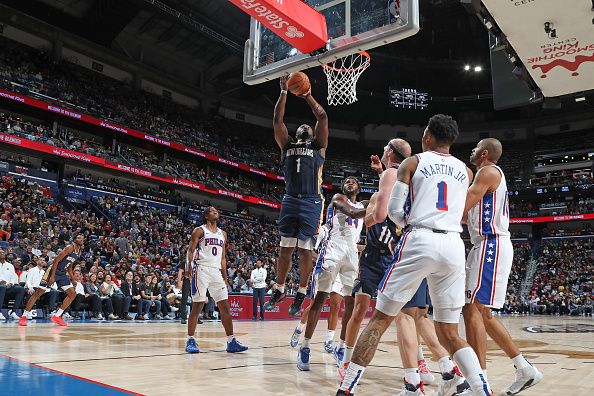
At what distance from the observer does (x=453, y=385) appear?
3967 mm

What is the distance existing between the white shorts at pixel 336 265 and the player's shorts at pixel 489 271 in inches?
76.2

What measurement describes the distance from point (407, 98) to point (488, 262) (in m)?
30.5

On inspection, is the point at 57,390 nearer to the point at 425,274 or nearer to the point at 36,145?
the point at 425,274

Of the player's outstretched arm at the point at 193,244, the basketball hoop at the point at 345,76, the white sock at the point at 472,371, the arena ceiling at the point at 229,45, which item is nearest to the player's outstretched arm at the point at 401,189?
the white sock at the point at 472,371

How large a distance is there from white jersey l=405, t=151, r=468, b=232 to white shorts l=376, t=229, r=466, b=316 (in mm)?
83

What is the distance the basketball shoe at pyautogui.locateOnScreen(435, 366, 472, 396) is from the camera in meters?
3.89

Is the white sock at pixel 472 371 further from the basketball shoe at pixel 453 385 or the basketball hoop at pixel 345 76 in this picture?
the basketball hoop at pixel 345 76

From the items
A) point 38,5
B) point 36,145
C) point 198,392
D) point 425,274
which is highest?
point 38,5

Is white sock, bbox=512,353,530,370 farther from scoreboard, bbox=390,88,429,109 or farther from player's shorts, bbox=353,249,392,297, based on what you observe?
scoreboard, bbox=390,88,429,109

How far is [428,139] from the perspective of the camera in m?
3.70

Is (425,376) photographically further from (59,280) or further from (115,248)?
(115,248)

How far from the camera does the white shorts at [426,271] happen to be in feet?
10.8

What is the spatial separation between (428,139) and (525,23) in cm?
391

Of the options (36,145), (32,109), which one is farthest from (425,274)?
(32,109)
